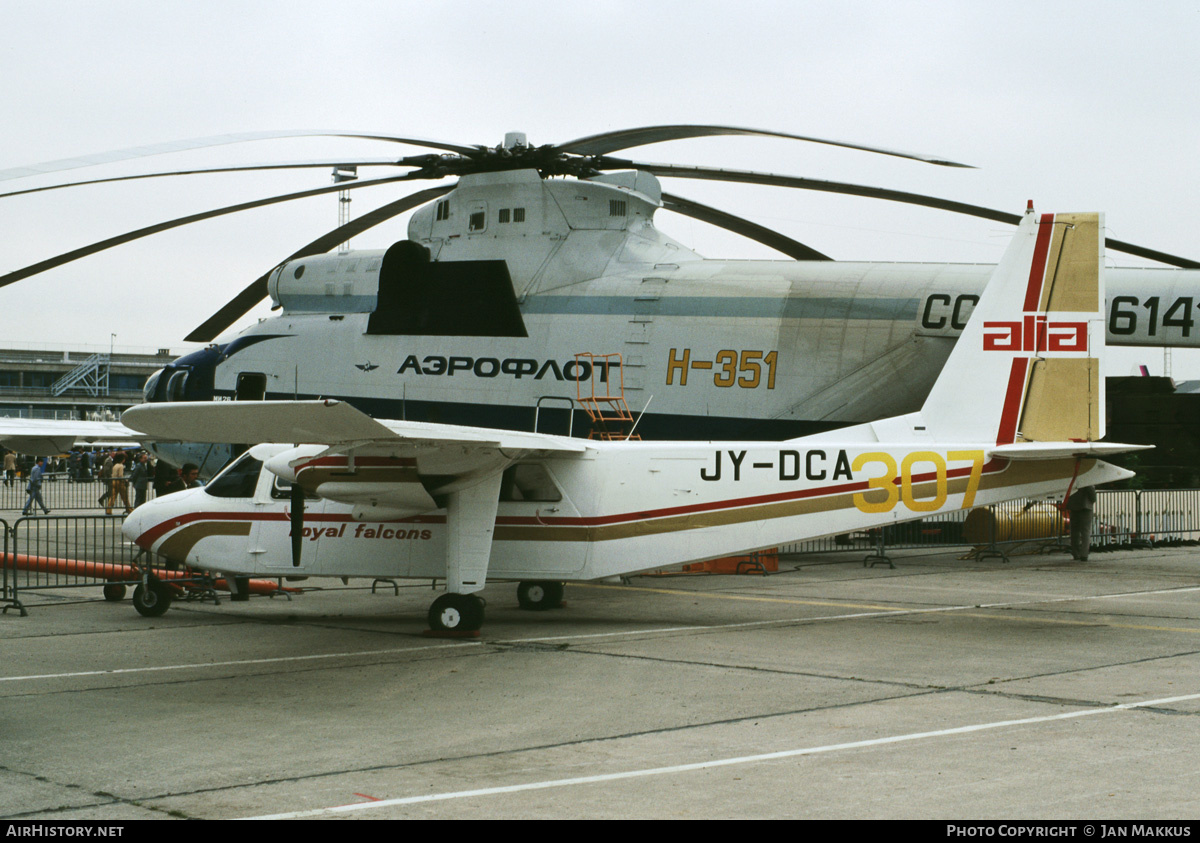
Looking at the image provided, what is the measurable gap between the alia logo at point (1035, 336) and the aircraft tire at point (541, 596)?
609 centimetres

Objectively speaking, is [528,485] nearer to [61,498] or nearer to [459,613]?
[459,613]

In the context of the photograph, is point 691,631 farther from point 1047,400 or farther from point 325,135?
point 325,135

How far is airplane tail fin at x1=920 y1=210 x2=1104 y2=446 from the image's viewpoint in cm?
1238

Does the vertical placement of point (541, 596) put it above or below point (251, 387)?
below

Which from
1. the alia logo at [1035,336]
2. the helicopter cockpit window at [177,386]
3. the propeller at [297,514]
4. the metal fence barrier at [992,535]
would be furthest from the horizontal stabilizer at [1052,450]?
the helicopter cockpit window at [177,386]

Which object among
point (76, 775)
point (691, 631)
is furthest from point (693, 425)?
point (76, 775)

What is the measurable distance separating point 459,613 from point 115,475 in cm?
2916

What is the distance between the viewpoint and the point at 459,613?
1212cm

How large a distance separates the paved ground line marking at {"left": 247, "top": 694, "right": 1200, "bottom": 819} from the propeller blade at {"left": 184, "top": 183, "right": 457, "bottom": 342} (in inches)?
562

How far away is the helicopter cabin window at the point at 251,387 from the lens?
19516 millimetres

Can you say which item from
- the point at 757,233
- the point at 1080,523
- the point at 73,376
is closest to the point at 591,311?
the point at 757,233

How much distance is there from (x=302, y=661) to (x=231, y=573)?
3615 mm

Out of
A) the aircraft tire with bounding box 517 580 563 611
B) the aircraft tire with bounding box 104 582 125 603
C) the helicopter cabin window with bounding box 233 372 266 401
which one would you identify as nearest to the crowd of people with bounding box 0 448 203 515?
the helicopter cabin window with bounding box 233 372 266 401

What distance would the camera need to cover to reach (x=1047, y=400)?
40.8ft
